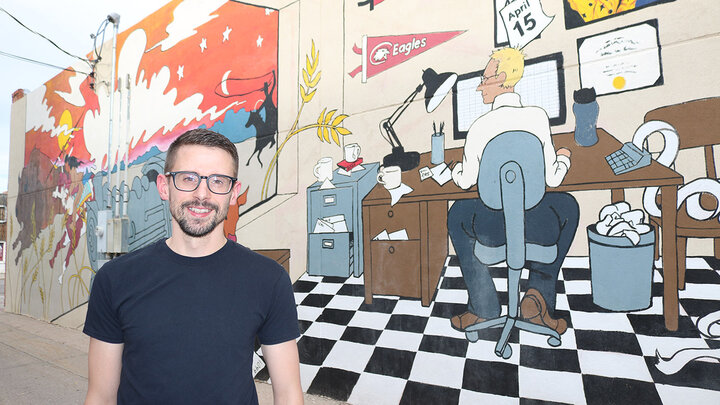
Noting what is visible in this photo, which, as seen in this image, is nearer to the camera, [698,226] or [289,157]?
[698,226]

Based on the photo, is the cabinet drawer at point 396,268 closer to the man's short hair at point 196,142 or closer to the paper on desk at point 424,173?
the paper on desk at point 424,173

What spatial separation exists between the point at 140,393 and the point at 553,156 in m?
2.00

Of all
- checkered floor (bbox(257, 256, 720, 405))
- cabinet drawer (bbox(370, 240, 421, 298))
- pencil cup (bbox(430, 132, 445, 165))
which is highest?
pencil cup (bbox(430, 132, 445, 165))

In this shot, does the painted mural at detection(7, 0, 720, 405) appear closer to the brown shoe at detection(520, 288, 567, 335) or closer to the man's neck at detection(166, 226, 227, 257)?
the brown shoe at detection(520, 288, 567, 335)

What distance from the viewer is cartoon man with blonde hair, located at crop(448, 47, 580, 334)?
2.05 m

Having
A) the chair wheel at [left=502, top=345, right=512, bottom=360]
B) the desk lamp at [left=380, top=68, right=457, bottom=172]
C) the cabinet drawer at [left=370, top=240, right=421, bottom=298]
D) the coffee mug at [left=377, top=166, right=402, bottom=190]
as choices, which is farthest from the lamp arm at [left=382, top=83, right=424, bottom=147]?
the chair wheel at [left=502, top=345, right=512, bottom=360]

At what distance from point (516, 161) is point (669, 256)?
0.80 metres

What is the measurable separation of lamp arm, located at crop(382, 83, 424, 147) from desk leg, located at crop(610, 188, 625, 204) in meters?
1.20

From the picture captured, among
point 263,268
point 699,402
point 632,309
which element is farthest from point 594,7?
point 263,268

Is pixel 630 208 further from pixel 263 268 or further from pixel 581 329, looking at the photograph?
pixel 263 268

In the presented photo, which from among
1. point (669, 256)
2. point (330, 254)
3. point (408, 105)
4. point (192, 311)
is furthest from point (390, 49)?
point (192, 311)

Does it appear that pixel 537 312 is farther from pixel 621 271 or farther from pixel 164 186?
pixel 164 186

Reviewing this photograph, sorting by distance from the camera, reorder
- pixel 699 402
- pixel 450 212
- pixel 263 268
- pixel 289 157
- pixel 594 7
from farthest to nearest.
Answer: pixel 289 157
pixel 450 212
pixel 594 7
pixel 699 402
pixel 263 268

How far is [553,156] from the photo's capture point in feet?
6.82
